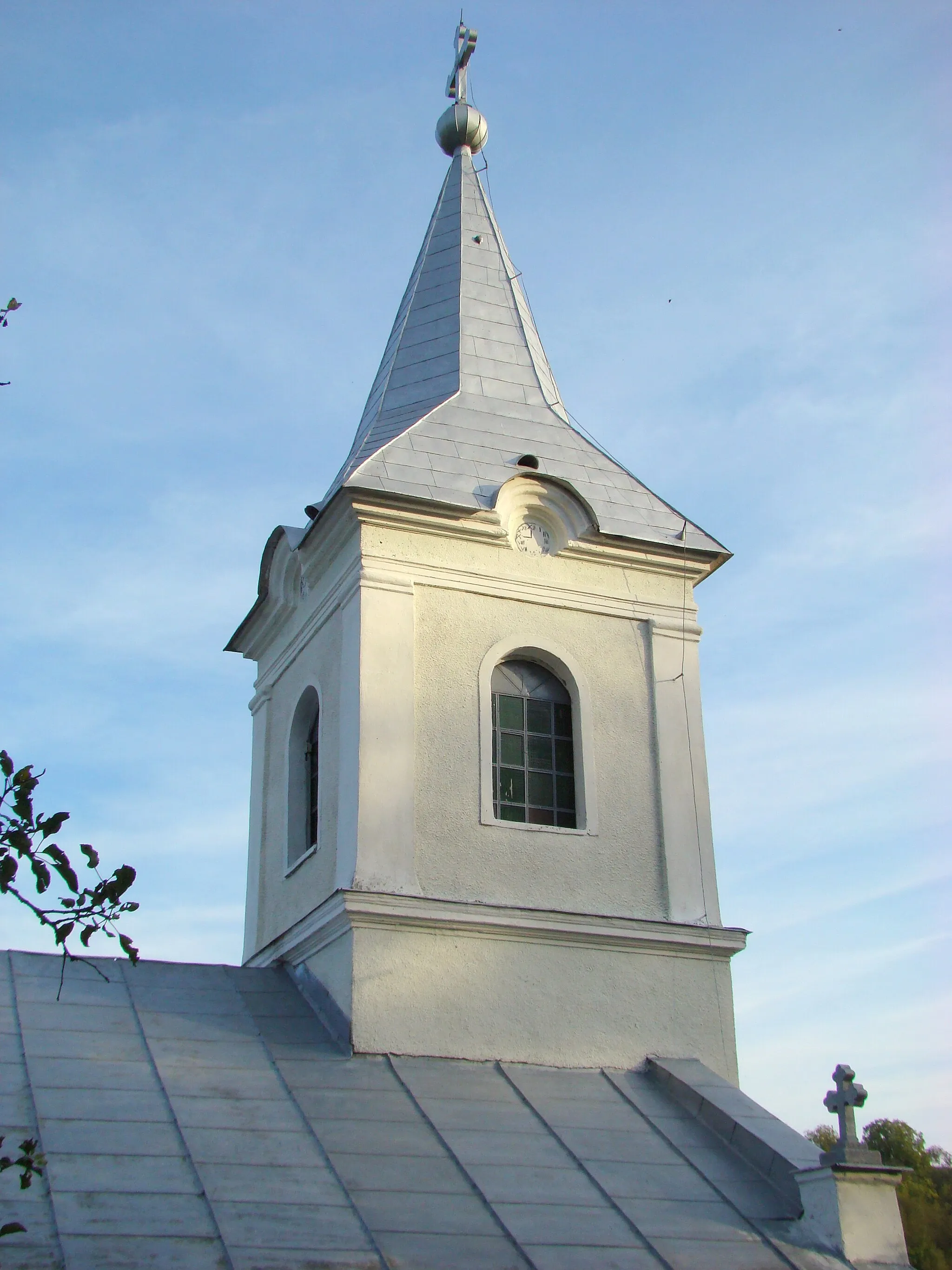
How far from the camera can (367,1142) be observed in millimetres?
8883

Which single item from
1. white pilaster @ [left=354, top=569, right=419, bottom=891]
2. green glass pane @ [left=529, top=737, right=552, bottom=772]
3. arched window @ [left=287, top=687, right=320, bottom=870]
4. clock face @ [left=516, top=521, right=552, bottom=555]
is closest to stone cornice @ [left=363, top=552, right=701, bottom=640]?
white pilaster @ [left=354, top=569, right=419, bottom=891]

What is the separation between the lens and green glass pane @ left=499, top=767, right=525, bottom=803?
12.2m

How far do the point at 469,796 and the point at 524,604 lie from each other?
1937 mm

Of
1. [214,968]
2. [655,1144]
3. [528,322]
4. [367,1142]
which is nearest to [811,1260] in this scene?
[655,1144]

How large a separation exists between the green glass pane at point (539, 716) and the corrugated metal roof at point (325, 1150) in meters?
3.00

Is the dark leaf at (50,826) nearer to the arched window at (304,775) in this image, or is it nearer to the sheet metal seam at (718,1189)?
the sheet metal seam at (718,1189)

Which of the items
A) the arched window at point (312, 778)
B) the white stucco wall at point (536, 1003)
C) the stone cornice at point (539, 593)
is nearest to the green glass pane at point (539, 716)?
the stone cornice at point (539, 593)

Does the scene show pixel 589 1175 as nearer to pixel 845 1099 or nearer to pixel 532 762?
pixel 845 1099

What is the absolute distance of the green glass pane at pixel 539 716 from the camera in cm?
1259

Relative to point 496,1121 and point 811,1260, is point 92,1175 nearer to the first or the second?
point 496,1121

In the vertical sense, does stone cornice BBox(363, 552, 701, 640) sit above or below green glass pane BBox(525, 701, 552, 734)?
above

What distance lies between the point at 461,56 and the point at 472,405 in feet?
19.7

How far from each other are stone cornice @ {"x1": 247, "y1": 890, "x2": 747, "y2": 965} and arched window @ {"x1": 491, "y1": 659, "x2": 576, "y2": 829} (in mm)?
999

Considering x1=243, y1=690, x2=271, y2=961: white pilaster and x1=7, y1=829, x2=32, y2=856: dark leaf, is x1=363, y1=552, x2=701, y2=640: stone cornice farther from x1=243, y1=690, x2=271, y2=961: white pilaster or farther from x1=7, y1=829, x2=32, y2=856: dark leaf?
x1=7, y1=829, x2=32, y2=856: dark leaf
